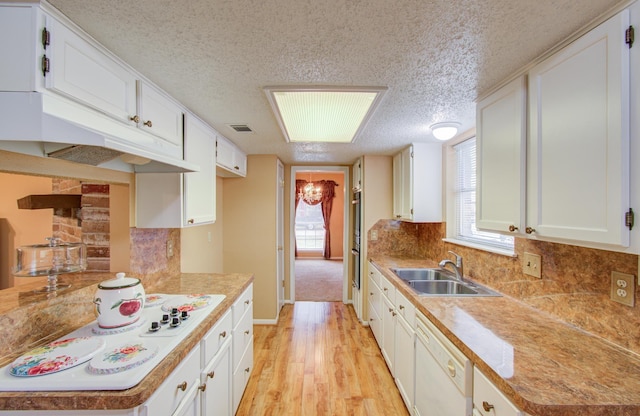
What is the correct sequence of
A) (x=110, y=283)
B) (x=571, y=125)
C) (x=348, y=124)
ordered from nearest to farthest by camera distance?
(x=571, y=125) → (x=110, y=283) → (x=348, y=124)

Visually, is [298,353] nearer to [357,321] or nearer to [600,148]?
[357,321]

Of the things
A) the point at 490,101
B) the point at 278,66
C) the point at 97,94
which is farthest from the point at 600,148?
the point at 97,94

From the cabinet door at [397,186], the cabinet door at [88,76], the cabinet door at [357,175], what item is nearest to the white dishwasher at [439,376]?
the cabinet door at [397,186]

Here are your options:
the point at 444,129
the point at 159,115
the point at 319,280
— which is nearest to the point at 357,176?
the point at 444,129

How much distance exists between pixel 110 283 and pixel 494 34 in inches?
77.6

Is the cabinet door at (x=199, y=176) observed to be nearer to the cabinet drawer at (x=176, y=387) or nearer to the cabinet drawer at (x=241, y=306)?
the cabinet drawer at (x=241, y=306)

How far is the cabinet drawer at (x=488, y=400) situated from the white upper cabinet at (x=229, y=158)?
237 centimetres

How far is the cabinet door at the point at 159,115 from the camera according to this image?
4.64ft

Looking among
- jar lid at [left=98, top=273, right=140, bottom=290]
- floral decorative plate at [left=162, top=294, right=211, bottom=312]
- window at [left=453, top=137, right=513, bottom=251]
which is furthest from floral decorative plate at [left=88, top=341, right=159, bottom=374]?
window at [left=453, top=137, right=513, bottom=251]

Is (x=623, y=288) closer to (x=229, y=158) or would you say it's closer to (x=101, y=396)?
(x=101, y=396)

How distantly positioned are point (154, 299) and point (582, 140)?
225cm

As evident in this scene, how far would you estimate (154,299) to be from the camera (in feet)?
5.42

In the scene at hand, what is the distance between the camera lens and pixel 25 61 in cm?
90

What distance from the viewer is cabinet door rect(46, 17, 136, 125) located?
0.96 metres
